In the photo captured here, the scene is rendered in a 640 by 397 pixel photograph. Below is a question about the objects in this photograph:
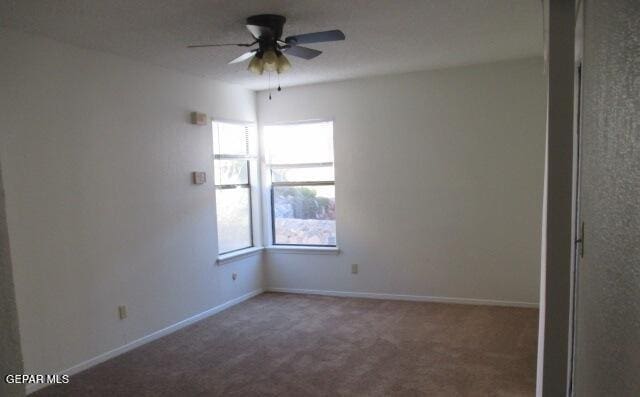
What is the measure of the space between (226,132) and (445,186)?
2.61 metres

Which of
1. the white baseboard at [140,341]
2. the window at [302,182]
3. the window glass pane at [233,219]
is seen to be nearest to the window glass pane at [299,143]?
the window at [302,182]

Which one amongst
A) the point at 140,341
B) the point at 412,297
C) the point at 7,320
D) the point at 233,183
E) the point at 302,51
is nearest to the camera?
the point at 7,320

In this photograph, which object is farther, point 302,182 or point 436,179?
point 302,182

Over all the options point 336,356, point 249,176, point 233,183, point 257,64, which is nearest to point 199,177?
point 233,183

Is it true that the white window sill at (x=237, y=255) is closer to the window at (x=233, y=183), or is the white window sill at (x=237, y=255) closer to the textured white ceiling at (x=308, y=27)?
the window at (x=233, y=183)

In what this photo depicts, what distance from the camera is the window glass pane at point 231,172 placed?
5.32m

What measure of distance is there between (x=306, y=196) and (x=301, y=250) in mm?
689

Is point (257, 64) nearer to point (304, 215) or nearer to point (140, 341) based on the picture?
point (140, 341)

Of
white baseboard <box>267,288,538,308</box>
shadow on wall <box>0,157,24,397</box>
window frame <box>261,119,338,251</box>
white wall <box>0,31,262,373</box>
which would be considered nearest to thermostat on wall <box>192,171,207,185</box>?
white wall <box>0,31,262,373</box>

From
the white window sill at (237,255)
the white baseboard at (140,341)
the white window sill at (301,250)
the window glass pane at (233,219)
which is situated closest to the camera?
the white baseboard at (140,341)

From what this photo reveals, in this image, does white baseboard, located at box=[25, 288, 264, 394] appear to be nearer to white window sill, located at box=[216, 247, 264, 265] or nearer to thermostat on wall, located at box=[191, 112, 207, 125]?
white window sill, located at box=[216, 247, 264, 265]

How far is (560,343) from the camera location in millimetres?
2211

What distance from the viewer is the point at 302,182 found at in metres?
5.84

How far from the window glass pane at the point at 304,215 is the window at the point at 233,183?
1.28 feet
